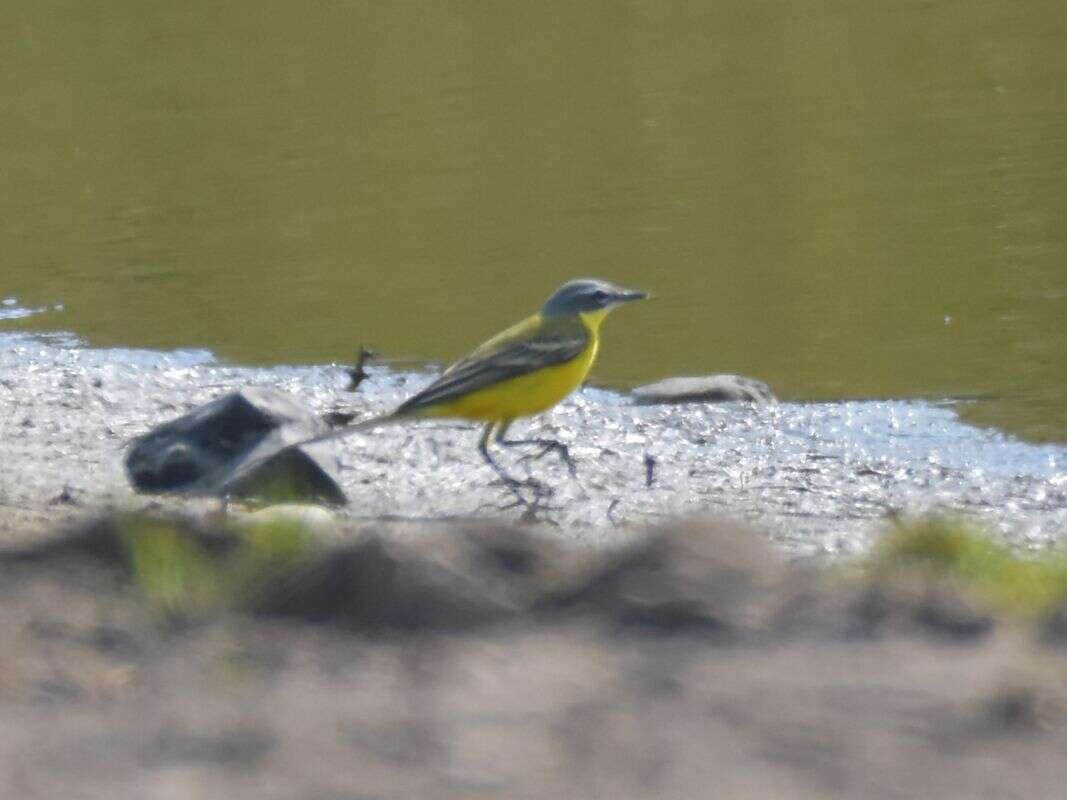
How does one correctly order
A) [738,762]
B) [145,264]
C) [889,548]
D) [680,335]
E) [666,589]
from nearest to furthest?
1. [738,762]
2. [666,589]
3. [889,548]
4. [680,335]
5. [145,264]

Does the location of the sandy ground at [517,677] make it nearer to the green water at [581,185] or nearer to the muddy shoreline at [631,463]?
the muddy shoreline at [631,463]

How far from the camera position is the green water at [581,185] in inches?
538

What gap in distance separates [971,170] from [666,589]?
40.2 ft

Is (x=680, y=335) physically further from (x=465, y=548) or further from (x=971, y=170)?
(x=465, y=548)

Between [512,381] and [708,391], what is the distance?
2.34 meters

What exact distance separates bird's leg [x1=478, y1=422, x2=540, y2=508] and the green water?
9.04ft

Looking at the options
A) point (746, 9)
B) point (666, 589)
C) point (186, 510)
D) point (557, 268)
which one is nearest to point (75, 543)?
point (666, 589)

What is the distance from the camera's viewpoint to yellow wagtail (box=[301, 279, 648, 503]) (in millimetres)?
9344

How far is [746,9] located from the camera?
2464 cm

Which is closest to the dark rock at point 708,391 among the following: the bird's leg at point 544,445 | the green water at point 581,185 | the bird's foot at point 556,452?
the green water at point 581,185

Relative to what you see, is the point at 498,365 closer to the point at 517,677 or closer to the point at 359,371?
the point at 359,371

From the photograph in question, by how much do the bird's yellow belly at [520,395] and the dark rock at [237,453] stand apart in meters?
0.59

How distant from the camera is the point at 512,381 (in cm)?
949

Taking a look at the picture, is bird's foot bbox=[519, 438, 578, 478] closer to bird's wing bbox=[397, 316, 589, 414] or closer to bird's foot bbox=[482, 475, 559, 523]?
bird's foot bbox=[482, 475, 559, 523]
